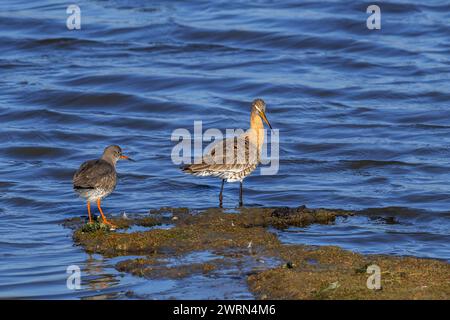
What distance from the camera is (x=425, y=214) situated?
1168 centimetres

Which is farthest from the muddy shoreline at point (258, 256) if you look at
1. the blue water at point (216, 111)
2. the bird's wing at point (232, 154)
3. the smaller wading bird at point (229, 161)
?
the bird's wing at point (232, 154)

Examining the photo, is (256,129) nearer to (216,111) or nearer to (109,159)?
(109,159)

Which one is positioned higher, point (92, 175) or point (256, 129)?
point (256, 129)

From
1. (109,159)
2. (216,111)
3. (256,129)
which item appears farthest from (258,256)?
(216,111)

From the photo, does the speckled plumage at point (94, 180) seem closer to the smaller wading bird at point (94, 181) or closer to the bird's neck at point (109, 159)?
the smaller wading bird at point (94, 181)

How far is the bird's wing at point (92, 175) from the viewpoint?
1041 cm

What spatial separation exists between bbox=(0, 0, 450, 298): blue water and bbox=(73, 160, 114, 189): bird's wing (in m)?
0.63

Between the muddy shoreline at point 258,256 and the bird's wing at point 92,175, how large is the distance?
515mm

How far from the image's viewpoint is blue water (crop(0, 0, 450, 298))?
10602 mm

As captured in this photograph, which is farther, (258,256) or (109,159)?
(109,159)

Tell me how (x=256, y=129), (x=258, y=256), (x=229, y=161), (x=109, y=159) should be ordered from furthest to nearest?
1. (x=256, y=129)
2. (x=229, y=161)
3. (x=109, y=159)
4. (x=258, y=256)

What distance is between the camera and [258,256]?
9195 millimetres

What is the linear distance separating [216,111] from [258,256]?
321 inches
